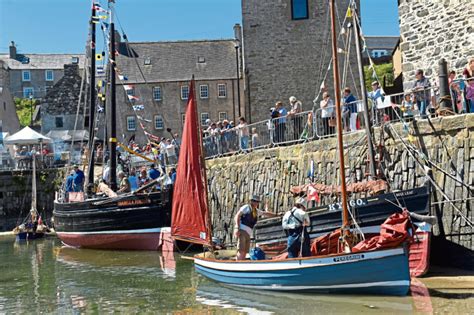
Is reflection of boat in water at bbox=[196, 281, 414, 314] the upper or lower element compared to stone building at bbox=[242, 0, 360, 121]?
lower

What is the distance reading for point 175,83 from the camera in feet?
167

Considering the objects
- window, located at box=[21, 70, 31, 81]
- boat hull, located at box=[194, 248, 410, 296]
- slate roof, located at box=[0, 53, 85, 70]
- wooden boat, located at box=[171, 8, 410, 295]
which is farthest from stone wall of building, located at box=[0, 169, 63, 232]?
window, located at box=[21, 70, 31, 81]

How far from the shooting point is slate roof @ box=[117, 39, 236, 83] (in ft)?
166

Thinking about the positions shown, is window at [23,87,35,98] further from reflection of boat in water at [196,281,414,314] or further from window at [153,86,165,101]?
reflection of boat in water at [196,281,414,314]

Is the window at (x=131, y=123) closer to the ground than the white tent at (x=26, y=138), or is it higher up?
higher up

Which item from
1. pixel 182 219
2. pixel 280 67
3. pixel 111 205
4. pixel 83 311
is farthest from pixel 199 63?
pixel 83 311

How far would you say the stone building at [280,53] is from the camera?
1254 inches

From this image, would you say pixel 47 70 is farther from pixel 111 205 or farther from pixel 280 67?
pixel 111 205

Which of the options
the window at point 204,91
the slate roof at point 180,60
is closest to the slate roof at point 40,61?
the slate roof at point 180,60

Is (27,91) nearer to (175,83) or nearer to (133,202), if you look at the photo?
(175,83)

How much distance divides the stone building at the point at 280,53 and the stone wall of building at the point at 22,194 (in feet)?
38.1

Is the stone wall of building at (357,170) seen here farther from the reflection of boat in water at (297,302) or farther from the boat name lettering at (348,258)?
the boat name lettering at (348,258)

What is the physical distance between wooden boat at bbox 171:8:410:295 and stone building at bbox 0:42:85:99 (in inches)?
2772

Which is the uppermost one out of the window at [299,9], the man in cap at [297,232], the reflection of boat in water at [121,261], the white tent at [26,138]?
the window at [299,9]
